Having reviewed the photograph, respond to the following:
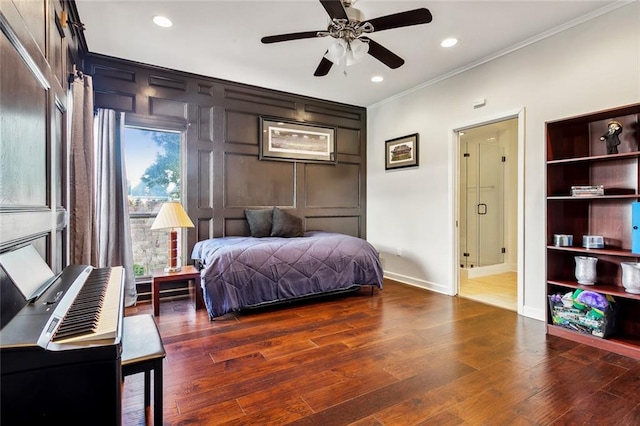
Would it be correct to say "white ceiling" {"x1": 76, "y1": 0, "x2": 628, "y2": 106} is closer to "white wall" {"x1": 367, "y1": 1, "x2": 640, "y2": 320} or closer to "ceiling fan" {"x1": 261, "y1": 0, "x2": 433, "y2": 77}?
"white wall" {"x1": 367, "y1": 1, "x2": 640, "y2": 320}

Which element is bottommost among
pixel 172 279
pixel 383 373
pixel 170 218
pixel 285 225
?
pixel 383 373

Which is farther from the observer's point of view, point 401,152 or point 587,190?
point 401,152

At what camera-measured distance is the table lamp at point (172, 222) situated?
11.2 ft

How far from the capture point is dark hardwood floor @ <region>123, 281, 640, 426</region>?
1.72 m

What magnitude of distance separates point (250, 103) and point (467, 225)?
4.03 meters

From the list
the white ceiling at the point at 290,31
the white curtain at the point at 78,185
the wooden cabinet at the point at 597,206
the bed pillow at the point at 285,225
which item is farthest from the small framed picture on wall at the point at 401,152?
the white curtain at the point at 78,185

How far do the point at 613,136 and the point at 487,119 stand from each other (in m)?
1.24

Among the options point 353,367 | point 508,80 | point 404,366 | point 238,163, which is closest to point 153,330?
point 353,367

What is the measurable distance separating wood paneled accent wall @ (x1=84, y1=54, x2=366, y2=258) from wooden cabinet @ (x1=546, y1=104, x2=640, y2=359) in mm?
2924

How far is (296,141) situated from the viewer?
4.89 m

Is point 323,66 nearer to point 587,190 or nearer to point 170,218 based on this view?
point 170,218

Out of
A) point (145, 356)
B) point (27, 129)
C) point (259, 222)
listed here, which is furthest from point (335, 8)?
point (259, 222)

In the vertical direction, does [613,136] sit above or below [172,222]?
above

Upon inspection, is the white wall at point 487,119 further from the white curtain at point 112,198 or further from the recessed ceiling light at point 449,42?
the white curtain at point 112,198
